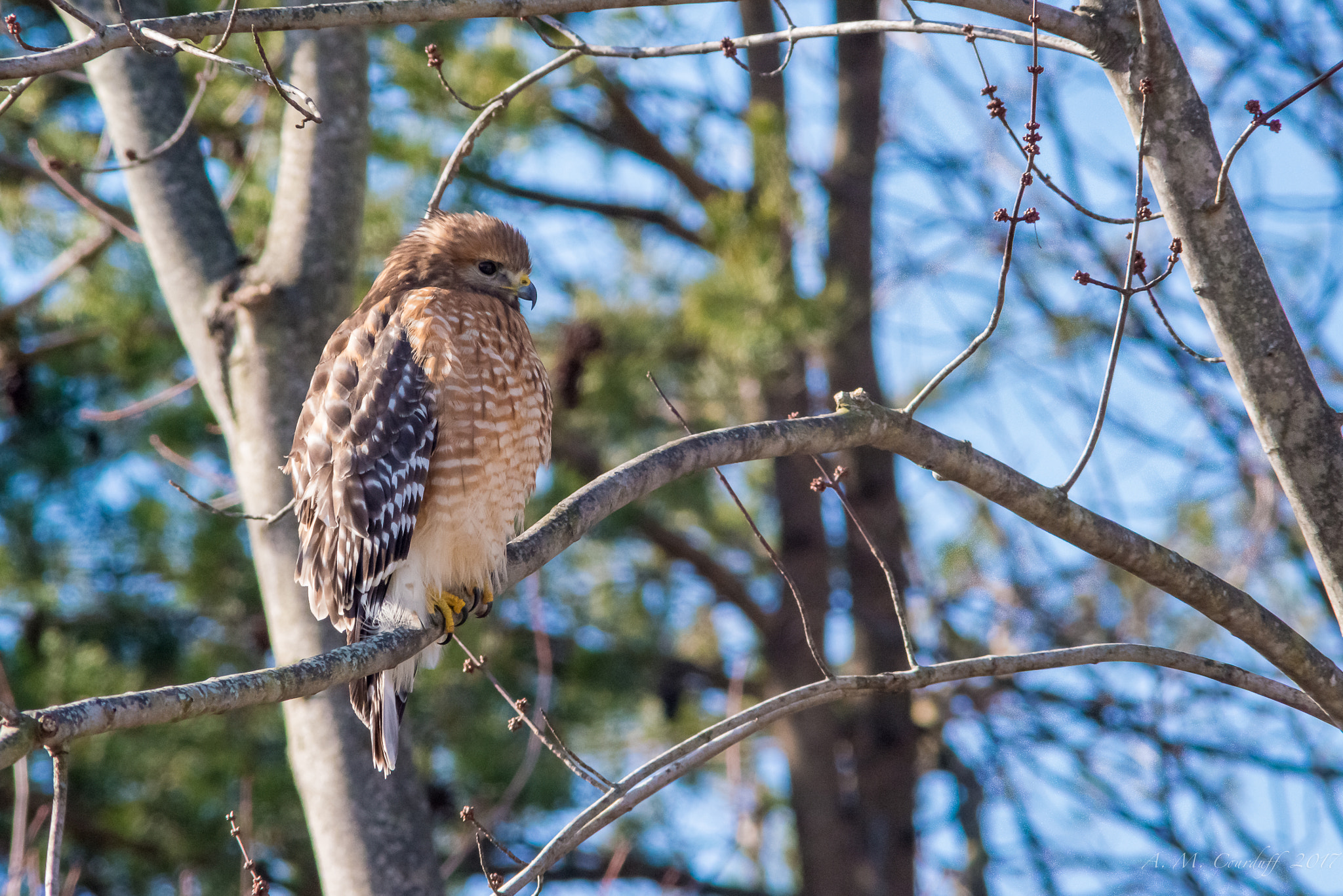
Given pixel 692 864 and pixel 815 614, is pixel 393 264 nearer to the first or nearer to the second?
pixel 815 614

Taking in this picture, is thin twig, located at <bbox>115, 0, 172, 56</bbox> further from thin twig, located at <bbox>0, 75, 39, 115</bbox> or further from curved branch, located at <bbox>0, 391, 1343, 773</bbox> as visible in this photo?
curved branch, located at <bbox>0, 391, 1343, 773</bbox>

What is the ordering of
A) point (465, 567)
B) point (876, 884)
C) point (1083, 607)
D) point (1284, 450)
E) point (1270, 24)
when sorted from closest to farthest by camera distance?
point (1284, 450), point (465, 567), point (1270, 24), point (876, 884), point (1083, 607)

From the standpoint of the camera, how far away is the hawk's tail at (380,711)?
3541 mm

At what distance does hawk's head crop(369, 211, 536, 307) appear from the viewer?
→ 13.5ft

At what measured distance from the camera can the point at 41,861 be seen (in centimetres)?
617

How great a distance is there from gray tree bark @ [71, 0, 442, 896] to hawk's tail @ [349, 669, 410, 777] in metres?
0.27

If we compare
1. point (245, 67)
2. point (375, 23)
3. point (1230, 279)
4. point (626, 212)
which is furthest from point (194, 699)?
point (626, 212)

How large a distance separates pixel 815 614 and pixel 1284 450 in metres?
4.36

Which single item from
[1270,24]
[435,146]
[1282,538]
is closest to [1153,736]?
[1282,538]

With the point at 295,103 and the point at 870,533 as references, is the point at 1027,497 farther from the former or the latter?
the point at 870,533

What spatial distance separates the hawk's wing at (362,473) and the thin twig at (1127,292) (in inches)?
64.7

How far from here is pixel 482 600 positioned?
11.8 ft

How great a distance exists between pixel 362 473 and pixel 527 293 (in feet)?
3.03

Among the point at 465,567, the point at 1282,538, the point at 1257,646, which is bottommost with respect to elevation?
the point at 1257,646
